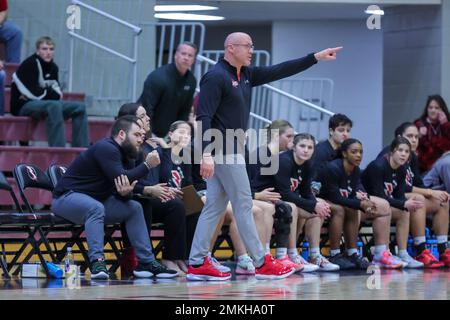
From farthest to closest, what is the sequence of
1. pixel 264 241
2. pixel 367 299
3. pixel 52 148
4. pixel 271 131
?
pixel 52 148, pixel 271 131, pixel 264 241, pixel 367 299

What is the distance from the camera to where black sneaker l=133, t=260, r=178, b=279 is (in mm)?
9867

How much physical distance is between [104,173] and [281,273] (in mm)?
1695

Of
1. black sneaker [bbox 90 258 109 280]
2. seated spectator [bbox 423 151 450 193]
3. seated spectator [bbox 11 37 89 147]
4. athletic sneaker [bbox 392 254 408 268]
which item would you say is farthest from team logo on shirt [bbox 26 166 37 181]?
seated spectator [bbox 423 151 450 193]

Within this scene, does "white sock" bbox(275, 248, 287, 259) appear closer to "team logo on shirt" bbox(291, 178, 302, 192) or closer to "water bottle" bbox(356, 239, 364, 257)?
"team logo on shirt" bbox(291, 178, 302, 192)

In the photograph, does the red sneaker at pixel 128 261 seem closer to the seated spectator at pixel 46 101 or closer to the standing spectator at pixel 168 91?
the standing spectator at pixel 168 91

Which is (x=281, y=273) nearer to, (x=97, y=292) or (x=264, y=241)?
(x=264, y=241)

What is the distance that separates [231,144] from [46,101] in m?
3.78

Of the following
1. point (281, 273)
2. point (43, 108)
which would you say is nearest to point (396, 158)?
point (281, 273)

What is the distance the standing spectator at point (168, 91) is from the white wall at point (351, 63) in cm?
541

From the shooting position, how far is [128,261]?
10281mm

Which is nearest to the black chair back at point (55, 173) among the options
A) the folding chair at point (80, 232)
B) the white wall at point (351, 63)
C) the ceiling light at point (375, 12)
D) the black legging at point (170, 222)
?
the folding chair at point (80, 232)

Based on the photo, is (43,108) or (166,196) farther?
(43,108)

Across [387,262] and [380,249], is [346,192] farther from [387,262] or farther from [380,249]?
[387,262]

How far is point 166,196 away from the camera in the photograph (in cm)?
1016
